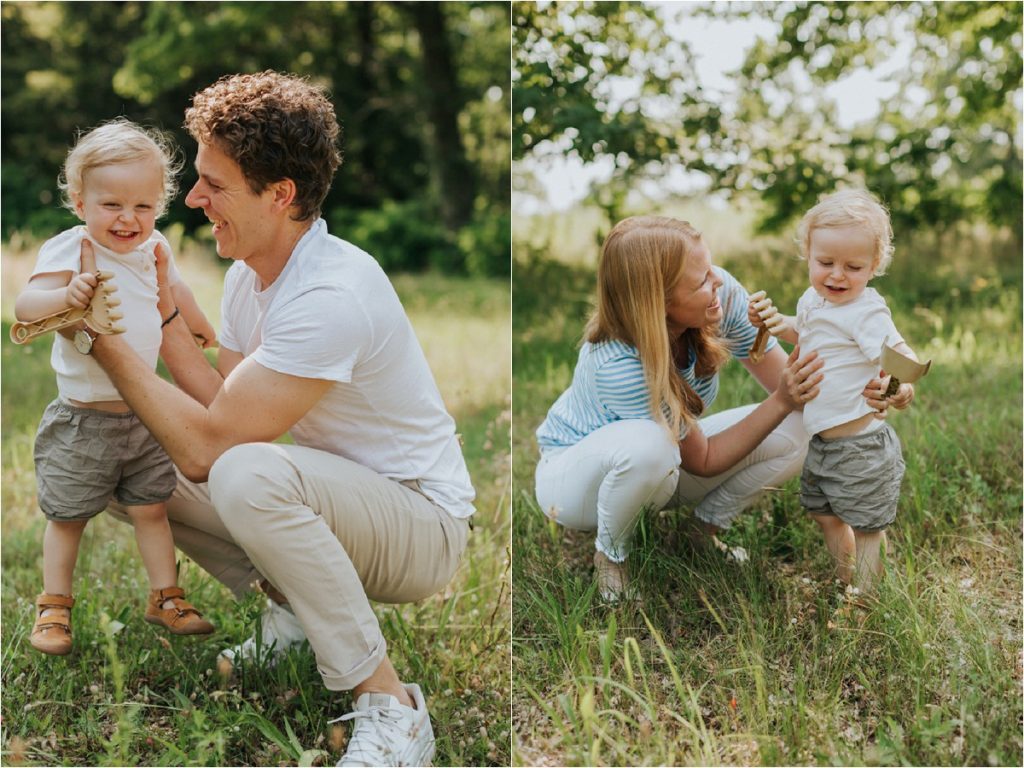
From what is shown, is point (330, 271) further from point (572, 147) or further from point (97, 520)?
point (97, 520)

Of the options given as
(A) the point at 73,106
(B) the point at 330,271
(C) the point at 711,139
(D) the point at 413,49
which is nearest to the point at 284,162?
(B) the point at 330,271

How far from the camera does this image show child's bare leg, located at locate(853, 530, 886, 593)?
2467mm

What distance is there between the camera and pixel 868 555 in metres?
2.51

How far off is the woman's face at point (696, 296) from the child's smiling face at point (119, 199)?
1.31 metres

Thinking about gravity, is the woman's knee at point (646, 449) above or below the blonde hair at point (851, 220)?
below

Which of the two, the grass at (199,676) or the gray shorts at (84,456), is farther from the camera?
the gray shorts at (84,456)

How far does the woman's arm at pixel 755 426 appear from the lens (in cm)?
251

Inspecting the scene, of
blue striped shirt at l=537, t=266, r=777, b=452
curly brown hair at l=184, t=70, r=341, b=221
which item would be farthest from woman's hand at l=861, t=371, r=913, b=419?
curly brown hair at l=184, t=70, r=341, b=221

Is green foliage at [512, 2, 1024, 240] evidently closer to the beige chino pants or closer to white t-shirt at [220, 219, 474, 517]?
white t-shirt at [220, 219, 474, 517]

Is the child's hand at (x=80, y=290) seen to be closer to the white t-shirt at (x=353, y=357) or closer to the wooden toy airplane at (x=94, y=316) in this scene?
the wooden toy airplane at (x=94, y=316)

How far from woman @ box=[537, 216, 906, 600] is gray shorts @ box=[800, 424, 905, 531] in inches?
4.4

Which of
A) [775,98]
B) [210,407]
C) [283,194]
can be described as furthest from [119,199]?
[775,98]

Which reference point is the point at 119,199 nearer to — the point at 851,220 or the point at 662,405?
the point at 662,405

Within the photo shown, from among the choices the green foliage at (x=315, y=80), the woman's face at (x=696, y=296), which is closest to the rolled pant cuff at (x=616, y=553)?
the woman's face at (x=696, y=296)
